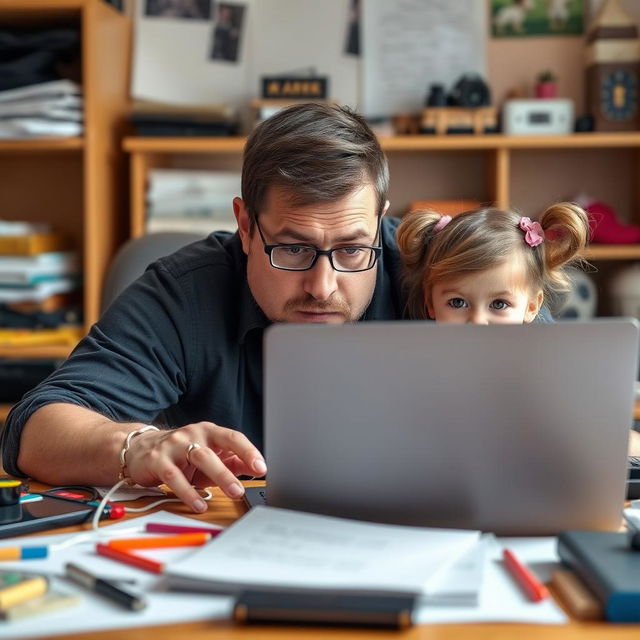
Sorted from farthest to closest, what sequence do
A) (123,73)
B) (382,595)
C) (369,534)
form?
(123,73), (369,534), (382,595)

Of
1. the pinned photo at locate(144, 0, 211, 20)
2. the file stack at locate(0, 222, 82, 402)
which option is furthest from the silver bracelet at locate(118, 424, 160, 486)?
the pinned photo at locate(144, 0, 211, 20)

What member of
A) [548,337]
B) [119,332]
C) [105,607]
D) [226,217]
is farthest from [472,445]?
[226,217]

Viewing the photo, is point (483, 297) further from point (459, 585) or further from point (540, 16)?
point (540, 16)

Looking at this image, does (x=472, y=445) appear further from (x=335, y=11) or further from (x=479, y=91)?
(x=335, y=11)

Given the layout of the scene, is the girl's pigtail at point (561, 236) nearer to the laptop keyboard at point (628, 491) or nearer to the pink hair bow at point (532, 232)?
the pink hair bow at point (532, 232)

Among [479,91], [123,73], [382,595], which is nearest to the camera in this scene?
[382,595]

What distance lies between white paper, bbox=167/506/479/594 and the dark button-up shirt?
53 centimetres

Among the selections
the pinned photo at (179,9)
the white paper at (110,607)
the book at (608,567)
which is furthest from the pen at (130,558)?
the pinned photo at (179,9)

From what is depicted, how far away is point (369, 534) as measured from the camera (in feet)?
2.55

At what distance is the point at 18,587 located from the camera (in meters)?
0.70

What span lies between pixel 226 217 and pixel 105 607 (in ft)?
6.06

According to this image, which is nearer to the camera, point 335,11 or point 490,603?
point 490,603

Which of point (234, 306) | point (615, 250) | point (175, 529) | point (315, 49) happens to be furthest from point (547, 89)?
point (175, 529)

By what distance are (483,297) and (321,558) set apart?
0.73 meters
